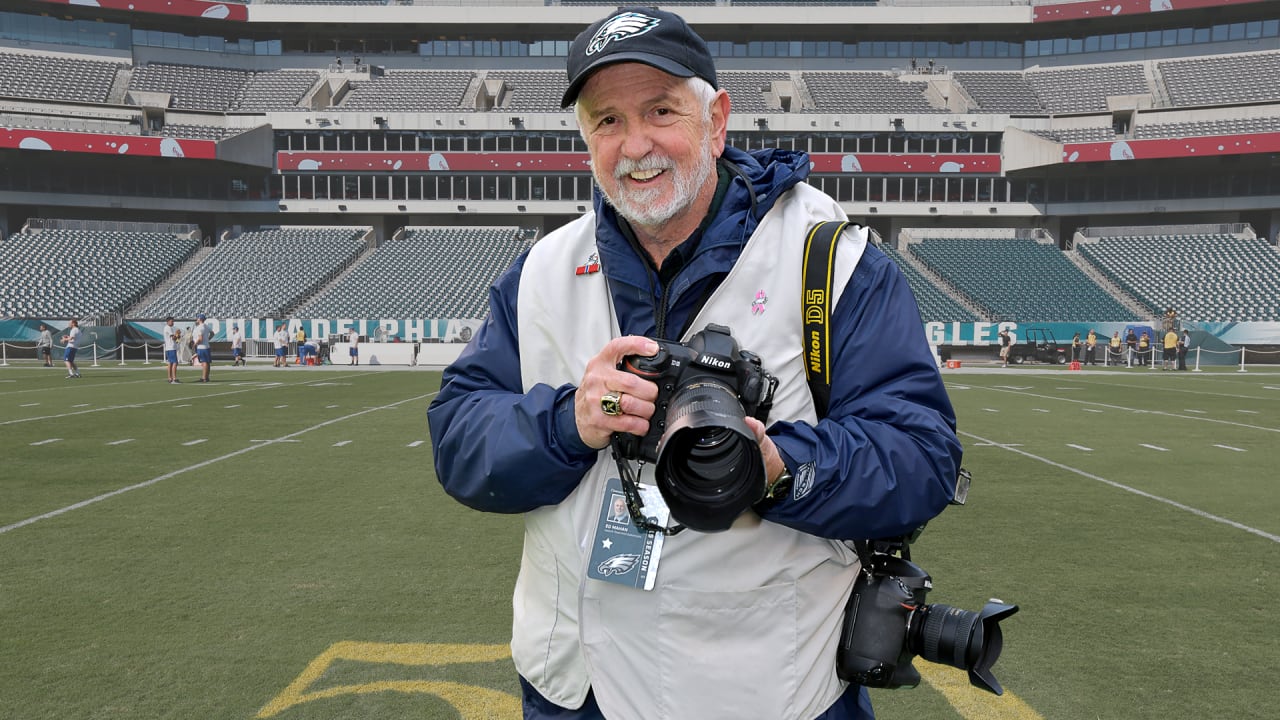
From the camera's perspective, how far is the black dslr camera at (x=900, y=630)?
5.58 ft

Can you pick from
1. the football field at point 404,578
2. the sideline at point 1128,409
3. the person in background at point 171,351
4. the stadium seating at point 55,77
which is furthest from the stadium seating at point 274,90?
the football field at point 404,578

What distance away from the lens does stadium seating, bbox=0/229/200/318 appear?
1444 inches

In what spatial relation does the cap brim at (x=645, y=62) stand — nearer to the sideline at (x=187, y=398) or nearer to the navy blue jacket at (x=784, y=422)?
the navy blue jacket at (x=784, y=422)

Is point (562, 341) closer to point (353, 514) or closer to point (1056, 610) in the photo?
point (1056, 610)

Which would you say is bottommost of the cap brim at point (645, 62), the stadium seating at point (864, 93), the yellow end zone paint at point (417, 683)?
the yellow end zone paint at point (417, 683)

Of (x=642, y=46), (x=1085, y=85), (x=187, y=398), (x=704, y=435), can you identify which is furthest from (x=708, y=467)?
(x=1085, y=85)

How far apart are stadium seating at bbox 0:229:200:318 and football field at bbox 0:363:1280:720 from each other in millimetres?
29808

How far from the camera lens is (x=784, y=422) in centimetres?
159

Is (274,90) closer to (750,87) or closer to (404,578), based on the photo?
(750,87)

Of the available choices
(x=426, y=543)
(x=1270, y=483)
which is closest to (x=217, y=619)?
(x=426, y=543)

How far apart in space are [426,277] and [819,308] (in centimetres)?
4134

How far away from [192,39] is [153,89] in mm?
5330

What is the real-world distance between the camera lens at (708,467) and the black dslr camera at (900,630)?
0.45 m

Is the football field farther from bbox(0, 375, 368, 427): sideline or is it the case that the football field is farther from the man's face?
the man's face
